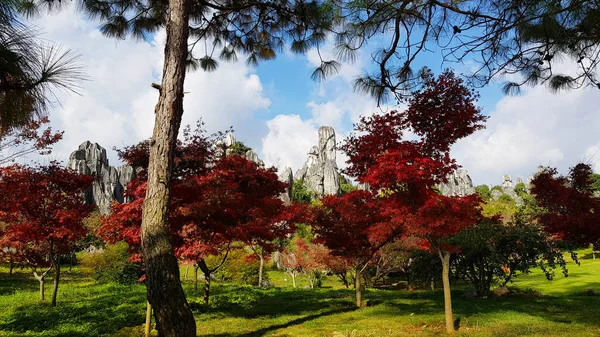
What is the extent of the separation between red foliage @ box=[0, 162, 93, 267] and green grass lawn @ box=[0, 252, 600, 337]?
68.4 inches

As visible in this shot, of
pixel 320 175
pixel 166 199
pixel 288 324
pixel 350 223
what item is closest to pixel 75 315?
pixel 288 324

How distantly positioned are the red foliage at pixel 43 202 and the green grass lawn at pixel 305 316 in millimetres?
1739

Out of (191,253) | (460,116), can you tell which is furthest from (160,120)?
(460,116)

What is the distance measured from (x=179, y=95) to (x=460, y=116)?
475 cm

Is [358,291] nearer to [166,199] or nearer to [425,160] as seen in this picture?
[425,160]

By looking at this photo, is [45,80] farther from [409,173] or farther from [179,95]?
[409,173]

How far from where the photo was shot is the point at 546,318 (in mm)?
Answer: 7281

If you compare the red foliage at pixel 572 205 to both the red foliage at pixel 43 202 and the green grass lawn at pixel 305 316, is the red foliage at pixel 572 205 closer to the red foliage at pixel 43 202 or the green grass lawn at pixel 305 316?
the green grass lawn at pixel 305 316

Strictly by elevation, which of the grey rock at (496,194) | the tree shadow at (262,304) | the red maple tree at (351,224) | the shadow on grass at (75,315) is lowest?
the tree shadow at (262,304)

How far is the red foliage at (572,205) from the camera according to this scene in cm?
757

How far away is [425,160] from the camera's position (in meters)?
6.15

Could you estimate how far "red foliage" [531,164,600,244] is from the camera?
7571mm

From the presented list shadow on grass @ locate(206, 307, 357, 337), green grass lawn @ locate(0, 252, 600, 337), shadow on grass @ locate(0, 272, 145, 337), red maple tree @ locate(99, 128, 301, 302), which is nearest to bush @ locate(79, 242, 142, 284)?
green grass lawn @ locate(0, 252, 600, 337)

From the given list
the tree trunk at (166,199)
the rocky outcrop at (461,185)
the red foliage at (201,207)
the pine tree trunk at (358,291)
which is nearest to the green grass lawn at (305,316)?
the pine tree trunk at (358,291)
